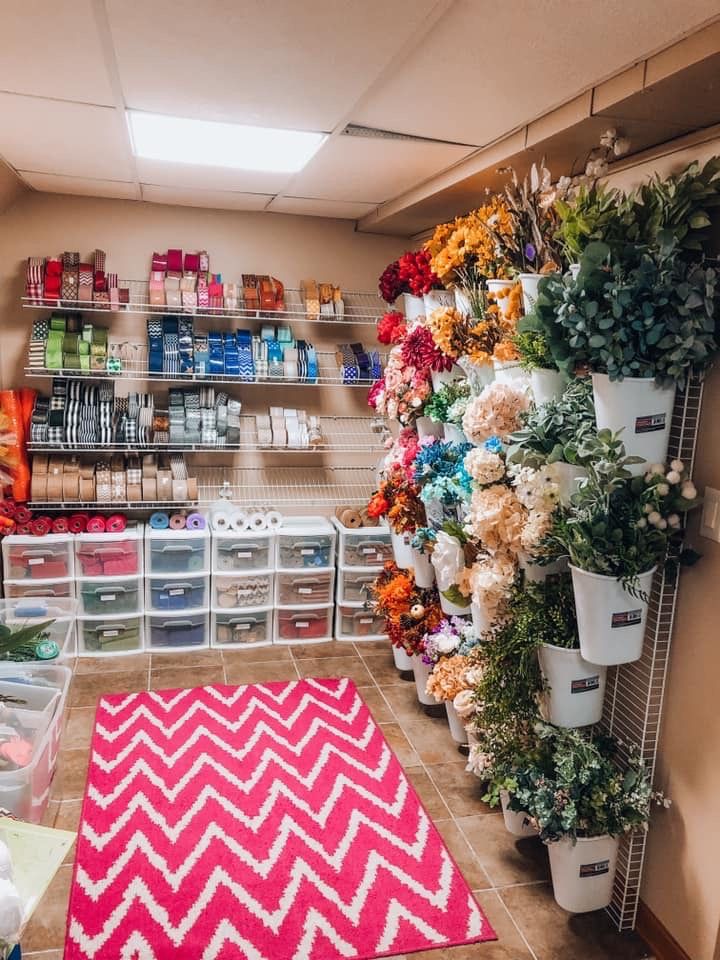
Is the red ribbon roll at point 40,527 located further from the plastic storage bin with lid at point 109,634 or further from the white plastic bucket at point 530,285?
the white plastic bucket at point 530,285

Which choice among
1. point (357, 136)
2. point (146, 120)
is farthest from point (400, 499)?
point (146, 120)

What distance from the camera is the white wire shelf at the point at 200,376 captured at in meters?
3.93

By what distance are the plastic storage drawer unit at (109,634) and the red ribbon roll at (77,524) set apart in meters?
0.48

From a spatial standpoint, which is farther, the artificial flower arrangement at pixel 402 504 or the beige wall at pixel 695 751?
the artificial flower arrangement at pixel 402 504

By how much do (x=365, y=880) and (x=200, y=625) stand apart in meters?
1.98

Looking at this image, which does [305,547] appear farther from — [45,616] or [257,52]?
[257,52]

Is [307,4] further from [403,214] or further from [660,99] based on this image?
[403,214]

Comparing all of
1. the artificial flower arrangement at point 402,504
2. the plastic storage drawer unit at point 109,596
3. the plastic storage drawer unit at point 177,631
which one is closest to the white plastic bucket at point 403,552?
the artificial flower arrangement at point 402,504

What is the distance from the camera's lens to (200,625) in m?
4.18

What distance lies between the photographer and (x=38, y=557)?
3895 millimetres

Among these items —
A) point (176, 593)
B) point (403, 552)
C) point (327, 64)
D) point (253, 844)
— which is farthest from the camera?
point (176, 593)

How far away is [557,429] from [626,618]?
22.0 inches

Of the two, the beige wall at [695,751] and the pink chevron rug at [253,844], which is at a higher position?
the beige wall at [695,751]

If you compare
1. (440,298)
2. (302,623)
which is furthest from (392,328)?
(302,623)
